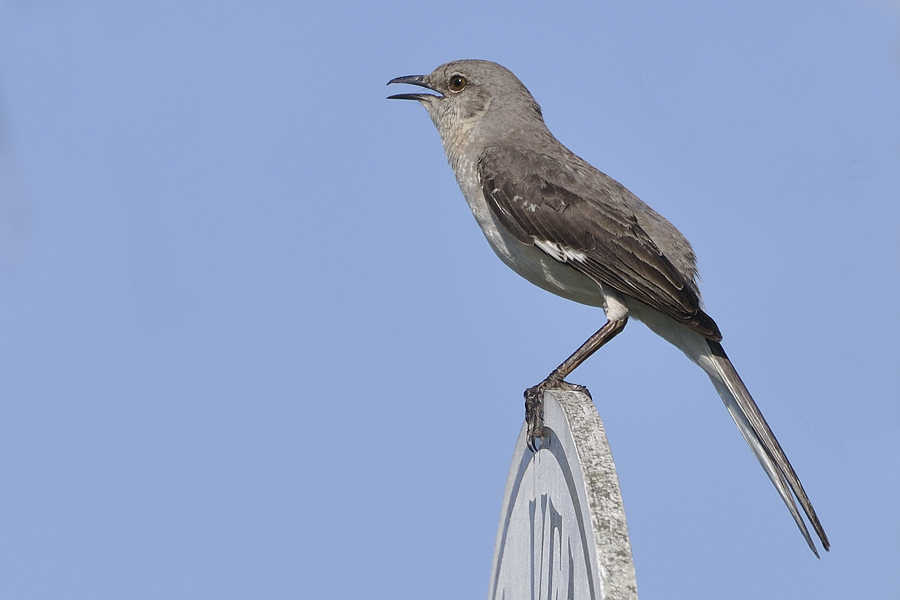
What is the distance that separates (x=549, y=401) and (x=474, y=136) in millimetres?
3567

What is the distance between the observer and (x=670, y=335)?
5973 millimetres

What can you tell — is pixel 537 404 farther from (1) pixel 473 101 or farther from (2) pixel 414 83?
(2) pixel 414 83

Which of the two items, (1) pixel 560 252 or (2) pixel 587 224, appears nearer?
(1) pixel 560 252

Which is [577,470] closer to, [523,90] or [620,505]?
[620,505]

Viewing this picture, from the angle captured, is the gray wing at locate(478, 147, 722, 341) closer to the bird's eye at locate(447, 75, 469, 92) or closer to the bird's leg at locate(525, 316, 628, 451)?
the bird's leg at locate(525, 316, 628, 451)

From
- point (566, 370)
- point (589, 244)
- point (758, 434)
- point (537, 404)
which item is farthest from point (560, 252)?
point (537, 404)

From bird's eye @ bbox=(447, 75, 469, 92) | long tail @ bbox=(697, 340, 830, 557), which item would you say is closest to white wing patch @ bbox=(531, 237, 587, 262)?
long tail @ bbox=(697, 340, 830, 557)

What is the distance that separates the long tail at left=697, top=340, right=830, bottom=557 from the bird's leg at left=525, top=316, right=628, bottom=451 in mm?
554

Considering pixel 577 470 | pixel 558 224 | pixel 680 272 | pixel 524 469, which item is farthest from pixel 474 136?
pixel 577 470

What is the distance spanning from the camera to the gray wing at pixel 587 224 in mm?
5625

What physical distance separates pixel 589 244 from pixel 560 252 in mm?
173

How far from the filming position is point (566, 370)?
5.38 m

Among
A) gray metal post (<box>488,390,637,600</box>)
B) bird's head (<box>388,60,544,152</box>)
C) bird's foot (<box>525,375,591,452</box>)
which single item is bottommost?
gray metal post (<box>488,390,637,600</box>)

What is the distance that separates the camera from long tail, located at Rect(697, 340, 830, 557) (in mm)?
4703
